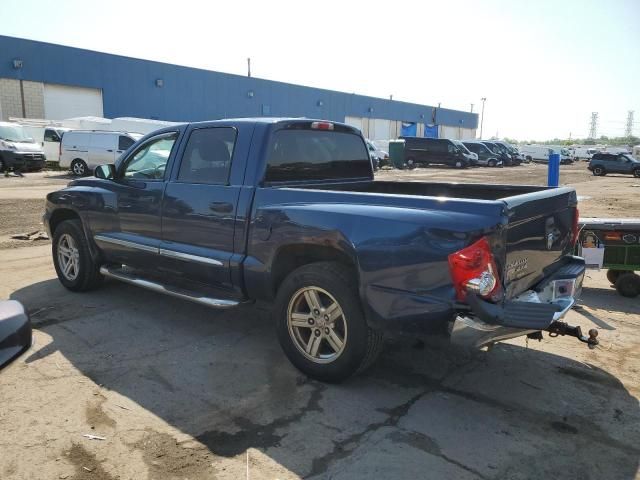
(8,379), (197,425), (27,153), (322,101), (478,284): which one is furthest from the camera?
(322,101)

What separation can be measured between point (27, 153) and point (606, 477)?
78.1 feet

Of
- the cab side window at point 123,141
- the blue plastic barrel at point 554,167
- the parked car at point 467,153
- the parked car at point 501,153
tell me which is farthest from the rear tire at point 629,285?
the parked car at point 501,153

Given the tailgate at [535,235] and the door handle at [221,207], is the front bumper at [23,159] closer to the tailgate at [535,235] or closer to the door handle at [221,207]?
the door handle at [221,207]

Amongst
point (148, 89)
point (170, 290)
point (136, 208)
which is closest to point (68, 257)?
point (136, 208)

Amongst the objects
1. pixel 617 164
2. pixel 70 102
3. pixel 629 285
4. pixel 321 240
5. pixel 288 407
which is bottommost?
pixel 288 407

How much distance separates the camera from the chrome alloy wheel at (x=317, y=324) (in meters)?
3.72

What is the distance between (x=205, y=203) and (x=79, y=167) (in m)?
19.8

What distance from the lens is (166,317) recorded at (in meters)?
5.18

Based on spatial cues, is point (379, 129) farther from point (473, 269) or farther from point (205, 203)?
point (473, 269)

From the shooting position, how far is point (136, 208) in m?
5.16

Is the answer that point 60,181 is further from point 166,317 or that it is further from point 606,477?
point 606,477

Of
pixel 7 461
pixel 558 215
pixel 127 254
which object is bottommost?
pixel 7 461

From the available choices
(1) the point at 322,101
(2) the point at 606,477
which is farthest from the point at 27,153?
(1) the point at 322,101

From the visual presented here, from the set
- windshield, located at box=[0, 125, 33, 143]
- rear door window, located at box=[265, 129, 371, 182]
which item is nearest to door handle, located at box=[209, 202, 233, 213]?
rear door window, located at box=[265, 129, 371, 182]
